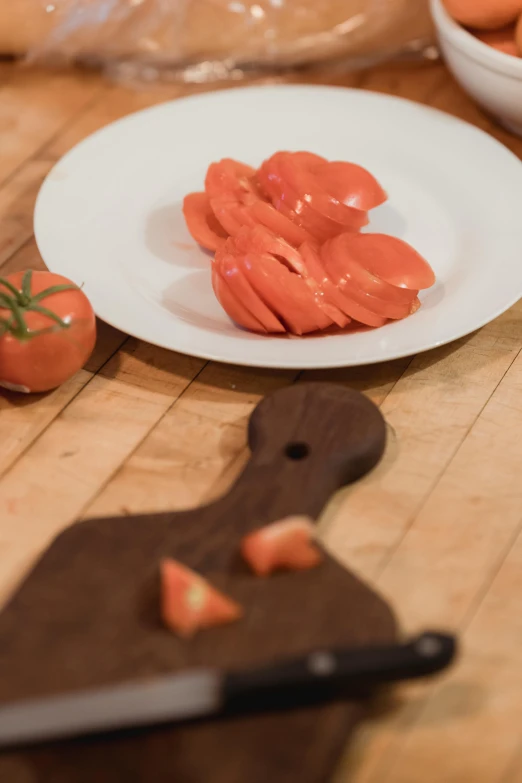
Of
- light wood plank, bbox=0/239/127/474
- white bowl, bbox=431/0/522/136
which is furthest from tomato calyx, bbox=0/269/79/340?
white bowl, bbox=431/0/522/136

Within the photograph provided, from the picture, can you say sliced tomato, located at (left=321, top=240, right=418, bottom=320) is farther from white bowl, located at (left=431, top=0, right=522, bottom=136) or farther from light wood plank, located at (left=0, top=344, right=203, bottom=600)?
white bowl, located at (left=431, top=0, right=522, bottom=136)

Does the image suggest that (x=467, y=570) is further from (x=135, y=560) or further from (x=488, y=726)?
(x=135, y=560)

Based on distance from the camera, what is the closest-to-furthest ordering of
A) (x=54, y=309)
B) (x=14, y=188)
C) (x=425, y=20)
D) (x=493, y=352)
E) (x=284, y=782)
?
1. (x=284, y=782)
2. (x=54, y=309)
3. (x=493, y=352)
4. (x=14, y=188)
5. (x=425, y=20)

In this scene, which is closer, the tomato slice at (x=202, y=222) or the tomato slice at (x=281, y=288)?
the tomato slice at (x=281, y=288)

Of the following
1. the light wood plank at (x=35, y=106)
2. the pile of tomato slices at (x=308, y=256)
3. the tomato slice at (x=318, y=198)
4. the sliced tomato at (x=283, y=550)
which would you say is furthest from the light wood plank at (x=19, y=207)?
the sliced tomato at (x=283, y=550)

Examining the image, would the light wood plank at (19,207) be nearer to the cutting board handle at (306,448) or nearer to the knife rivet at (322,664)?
the cutting board handle at (306,448)

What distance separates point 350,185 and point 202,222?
0.22 metres

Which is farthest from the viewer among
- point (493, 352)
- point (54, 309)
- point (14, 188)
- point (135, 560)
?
point (14, 188)

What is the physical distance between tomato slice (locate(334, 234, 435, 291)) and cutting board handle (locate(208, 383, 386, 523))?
18 centimetres

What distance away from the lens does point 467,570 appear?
34.9 inches

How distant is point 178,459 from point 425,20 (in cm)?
114

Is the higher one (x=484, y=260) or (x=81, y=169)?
(x=81, y=169)

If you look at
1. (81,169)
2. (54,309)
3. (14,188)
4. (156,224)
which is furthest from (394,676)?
(14,188)

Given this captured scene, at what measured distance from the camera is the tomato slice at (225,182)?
3.93 feet
